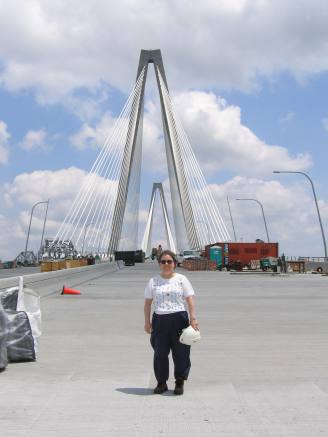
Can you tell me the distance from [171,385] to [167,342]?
0.57 metres

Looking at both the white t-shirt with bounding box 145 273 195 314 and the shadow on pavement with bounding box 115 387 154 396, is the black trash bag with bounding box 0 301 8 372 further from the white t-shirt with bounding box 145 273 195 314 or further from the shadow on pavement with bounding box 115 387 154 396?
the white t-shirt with bounding box 145 273 195 314

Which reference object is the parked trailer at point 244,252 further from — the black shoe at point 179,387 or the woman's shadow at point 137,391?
the black shoe at point 179,387

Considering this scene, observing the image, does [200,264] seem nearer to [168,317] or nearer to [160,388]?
[168,317]

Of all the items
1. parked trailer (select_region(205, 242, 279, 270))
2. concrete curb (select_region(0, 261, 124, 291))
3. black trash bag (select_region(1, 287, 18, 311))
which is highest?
parked trailer (select_region(205, 242, 279, 270))

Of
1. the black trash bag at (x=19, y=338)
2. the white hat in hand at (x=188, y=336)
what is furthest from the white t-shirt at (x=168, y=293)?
the black trash bag at (x=19, y=338)

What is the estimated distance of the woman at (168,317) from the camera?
6820 mm

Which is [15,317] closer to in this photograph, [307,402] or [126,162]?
[307,402]

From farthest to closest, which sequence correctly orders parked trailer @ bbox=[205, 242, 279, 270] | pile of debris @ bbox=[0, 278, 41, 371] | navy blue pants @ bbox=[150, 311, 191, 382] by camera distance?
parked trailer @ bbox=[205, 242, 279, 270] → pile of debris @ bbox=[0, 278, 41, 371] → navy blue pants @ bbox=[150, 311, 191, 382]

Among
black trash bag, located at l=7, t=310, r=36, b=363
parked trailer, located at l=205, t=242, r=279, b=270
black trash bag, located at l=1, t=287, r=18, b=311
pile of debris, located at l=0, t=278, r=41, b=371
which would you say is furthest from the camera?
parked trailer, located at l=205, t=242, r=279, b=270

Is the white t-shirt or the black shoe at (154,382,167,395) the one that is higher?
the white t-shirt

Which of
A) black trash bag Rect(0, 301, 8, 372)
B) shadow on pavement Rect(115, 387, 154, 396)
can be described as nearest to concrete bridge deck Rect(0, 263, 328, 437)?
shadow on pavement Rect(115, 387, 154, 396)

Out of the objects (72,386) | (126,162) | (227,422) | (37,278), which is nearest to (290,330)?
(72,386)

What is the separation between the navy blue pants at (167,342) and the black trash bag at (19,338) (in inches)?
88.5

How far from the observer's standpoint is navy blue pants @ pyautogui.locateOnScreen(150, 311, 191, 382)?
6809 millimetres
